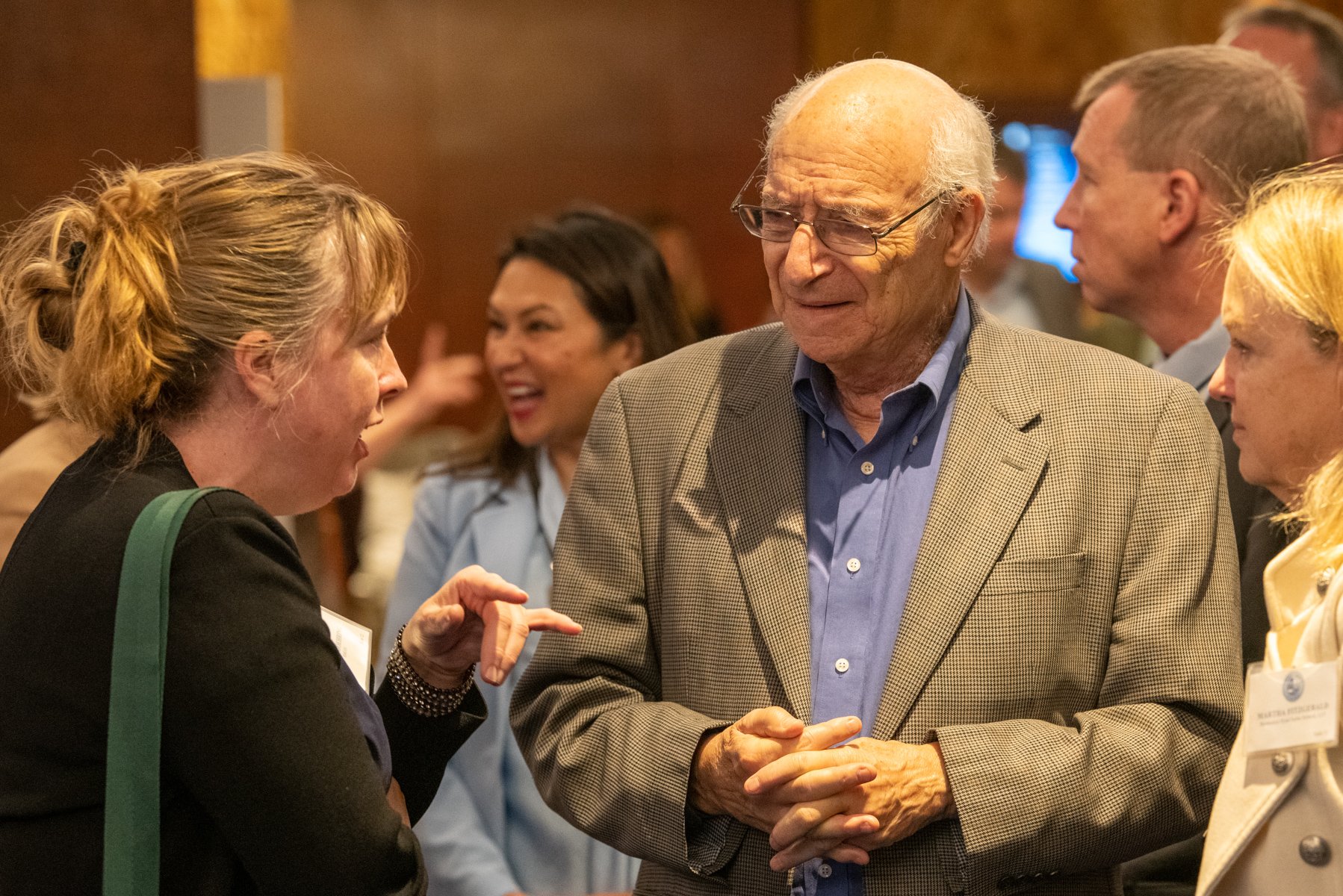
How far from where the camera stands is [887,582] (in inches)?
82.9

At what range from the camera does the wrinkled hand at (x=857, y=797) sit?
6.23ft

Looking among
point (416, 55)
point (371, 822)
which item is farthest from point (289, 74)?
point (371, 822)

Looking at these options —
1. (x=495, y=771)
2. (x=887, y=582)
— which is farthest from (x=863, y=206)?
(x=495, y=771)

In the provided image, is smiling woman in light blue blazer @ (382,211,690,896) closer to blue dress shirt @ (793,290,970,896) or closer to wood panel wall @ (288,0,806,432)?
blue dress shirt @ (793,290,970,896)

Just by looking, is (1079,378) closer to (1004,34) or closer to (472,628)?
(472,628)

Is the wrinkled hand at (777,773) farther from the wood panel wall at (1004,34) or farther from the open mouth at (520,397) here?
the wood panel wall at (1004,34)

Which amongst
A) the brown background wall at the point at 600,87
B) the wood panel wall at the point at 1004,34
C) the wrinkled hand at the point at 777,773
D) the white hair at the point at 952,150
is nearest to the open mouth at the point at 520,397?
the white hair at the point at 952,150

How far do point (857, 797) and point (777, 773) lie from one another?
114 millimetres

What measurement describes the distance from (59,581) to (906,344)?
4.14 feet

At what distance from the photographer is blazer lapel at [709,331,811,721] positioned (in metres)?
2.07

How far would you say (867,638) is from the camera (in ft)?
6.82

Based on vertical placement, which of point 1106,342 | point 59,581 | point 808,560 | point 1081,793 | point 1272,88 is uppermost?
point 1272,88

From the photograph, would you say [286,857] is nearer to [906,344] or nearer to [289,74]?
[906,344]

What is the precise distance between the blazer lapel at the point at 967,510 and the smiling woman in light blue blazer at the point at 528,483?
1.21 m
